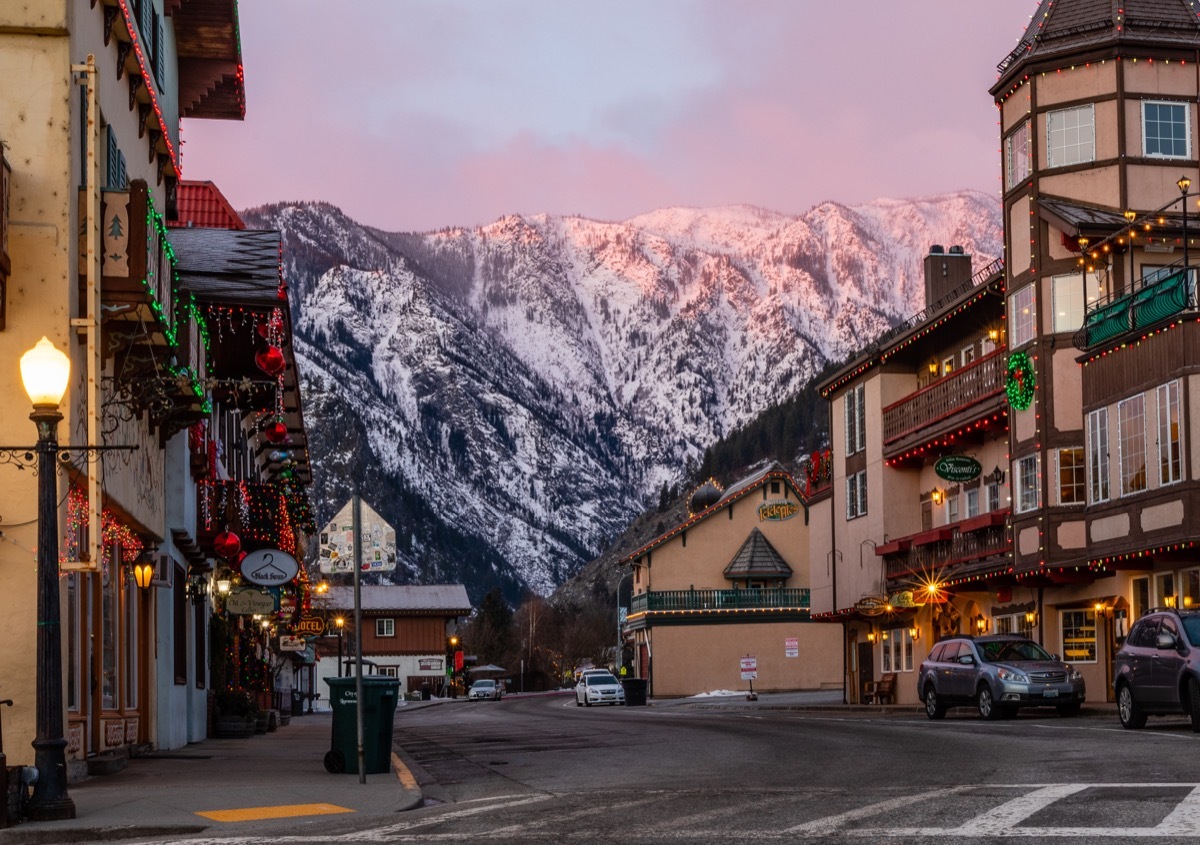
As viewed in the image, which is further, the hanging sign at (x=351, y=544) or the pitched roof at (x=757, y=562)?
the pitched roof at (x=757, y=562)

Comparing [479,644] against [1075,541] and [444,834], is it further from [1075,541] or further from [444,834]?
[444,834]

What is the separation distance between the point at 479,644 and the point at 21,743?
472 feet

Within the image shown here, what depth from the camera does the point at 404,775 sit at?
19031 mm

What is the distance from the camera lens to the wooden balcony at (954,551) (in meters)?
43.7

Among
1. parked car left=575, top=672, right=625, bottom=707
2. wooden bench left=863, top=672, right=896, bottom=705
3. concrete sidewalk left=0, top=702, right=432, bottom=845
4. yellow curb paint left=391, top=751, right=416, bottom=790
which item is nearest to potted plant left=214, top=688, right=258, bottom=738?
concrete sidewalk left=0, top=702, right=432, bottom=845

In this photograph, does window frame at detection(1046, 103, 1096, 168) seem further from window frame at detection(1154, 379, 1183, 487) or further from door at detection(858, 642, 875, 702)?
door at detection(858, 642, 875, 702)

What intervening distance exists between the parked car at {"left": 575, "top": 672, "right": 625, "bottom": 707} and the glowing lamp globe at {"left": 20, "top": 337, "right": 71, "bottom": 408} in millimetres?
53424

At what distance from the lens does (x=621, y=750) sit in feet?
76.8

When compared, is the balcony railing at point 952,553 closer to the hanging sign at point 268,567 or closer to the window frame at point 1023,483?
the window frame at point 1023,483

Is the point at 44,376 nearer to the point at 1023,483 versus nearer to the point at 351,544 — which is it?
the point at 351,544

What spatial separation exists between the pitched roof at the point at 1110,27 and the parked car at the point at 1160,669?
781 inches

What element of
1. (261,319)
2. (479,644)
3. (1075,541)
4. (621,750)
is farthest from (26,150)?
(479,644)

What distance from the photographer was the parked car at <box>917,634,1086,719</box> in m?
31.9

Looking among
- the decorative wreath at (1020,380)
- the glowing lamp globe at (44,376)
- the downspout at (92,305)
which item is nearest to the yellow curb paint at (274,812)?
the glowing lamp globe at (44,376)
